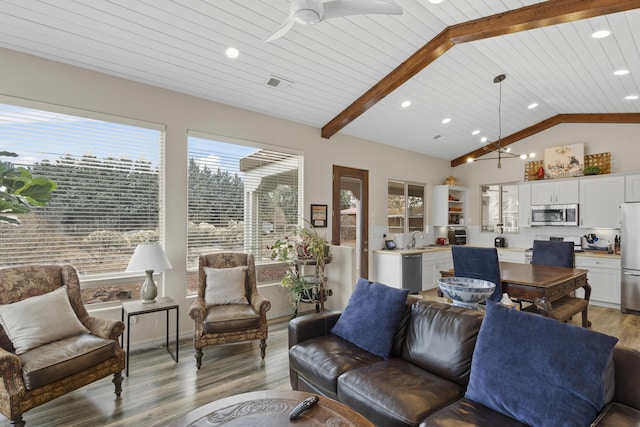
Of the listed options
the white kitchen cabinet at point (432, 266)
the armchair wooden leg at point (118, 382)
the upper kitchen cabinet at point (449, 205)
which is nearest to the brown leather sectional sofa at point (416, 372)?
the armchair wooden leg at point (118, 382)

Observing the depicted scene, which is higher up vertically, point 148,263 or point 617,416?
point 148,263

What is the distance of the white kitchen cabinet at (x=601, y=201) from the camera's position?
17.8 ft

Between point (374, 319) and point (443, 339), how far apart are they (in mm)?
497

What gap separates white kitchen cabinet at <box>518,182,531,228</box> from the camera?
21.2 feet

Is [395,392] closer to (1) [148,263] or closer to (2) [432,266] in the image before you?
(1) [148,263]

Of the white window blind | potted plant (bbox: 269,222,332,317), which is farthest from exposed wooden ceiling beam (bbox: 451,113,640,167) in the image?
the white window blind

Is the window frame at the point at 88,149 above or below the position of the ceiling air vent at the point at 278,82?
below

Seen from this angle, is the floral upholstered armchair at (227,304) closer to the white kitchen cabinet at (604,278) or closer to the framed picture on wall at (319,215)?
the framed picture on wall at (319,215)

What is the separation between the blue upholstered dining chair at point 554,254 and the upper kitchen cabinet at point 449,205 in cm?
277

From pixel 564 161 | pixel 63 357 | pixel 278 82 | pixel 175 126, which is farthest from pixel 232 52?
pixel 564 161

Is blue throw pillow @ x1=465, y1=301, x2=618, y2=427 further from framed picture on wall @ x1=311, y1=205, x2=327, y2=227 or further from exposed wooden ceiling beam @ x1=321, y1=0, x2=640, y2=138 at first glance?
framed picture on wall @ x1=311, y1=205, x2=327, y2=227

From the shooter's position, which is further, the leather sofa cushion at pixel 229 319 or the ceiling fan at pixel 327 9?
the leather sofa cushion at pixel 229 319

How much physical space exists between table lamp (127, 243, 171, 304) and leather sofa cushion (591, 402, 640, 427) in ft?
10.8

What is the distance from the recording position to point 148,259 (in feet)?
10.4
